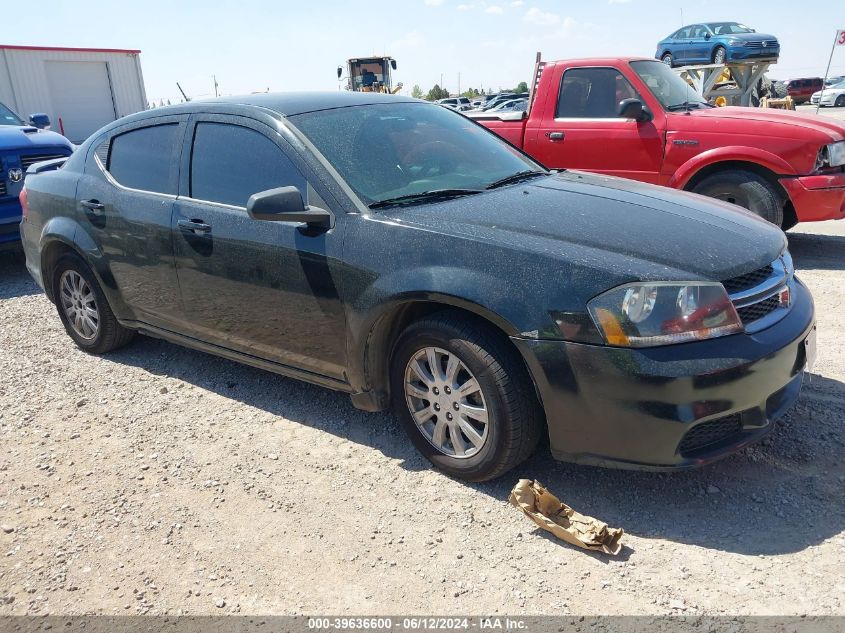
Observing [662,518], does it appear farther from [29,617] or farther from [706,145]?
[706,145]

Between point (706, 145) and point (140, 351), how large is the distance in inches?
206

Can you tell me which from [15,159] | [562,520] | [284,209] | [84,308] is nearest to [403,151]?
[284,209]

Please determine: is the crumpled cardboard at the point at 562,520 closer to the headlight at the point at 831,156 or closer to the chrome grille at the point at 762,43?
the headlight at the point at 831,156

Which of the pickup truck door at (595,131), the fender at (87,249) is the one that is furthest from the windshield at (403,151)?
the pickup truck door at (595,131)

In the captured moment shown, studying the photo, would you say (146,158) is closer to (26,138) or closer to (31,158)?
(31,158)

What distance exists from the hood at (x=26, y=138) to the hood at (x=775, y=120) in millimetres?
6763

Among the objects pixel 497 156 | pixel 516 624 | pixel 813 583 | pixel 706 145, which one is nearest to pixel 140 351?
pixel 497 156

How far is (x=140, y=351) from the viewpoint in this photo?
526cm

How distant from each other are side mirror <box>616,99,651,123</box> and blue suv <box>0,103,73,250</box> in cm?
616

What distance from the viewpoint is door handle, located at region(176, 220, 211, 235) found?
12.7 ft

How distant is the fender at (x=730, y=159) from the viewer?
21.0ft

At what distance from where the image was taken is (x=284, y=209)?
327 cm

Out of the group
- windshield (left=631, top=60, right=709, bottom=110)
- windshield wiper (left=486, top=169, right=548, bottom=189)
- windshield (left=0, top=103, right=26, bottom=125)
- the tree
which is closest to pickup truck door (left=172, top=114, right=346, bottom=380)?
windshield wiper (left=486, top=169, right=548, bottom=189)

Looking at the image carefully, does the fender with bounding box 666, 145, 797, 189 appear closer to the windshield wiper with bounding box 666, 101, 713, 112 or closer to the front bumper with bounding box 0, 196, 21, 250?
the windshield wiper with bounding box 666, 101, 713, 112
